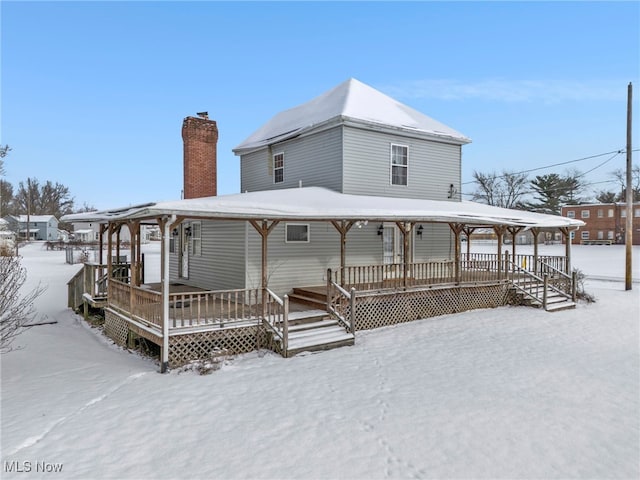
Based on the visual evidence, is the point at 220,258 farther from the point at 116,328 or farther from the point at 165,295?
the point at 165,295

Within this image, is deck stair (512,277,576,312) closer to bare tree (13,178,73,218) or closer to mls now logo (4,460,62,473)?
mls now logo (4,460,62,473)

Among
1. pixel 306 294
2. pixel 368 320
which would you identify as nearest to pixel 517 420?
pixel 368 320

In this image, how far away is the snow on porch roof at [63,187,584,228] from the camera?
821 cm

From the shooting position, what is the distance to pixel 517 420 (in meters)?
5.97

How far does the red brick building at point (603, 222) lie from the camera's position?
54.7 m

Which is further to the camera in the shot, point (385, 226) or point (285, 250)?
point (385, 226)

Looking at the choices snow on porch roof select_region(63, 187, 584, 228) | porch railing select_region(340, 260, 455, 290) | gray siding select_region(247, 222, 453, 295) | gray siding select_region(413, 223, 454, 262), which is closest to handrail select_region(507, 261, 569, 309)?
snow on porch roof select_region(63, 187, 584, 228)

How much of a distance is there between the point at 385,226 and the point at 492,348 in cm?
644

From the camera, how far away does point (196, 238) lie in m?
14.7

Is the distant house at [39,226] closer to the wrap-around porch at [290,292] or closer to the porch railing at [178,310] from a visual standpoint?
the wrap-around porch at [290,292]

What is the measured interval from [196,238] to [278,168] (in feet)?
16.1

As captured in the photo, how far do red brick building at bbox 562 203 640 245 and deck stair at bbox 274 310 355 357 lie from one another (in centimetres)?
5911

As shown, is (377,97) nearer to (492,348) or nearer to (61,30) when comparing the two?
(492,348)

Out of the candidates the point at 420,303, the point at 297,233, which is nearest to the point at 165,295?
the point at 297,233
